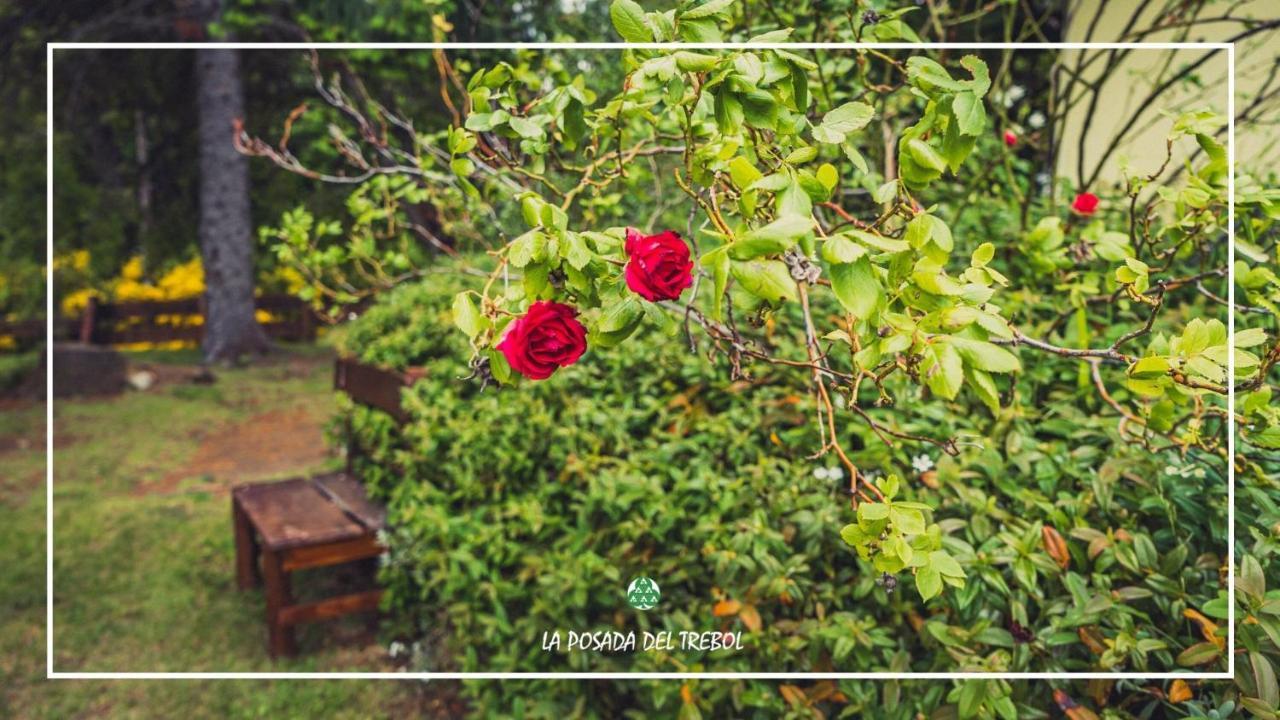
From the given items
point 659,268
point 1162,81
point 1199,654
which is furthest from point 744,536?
point 1162,81

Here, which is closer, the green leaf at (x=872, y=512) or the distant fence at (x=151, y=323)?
the green leaf at (x=872, y=512)

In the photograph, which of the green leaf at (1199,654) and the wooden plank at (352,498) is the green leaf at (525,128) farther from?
the wooden plank at (352,498)

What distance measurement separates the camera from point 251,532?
319cm

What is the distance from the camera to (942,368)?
84 centimetres

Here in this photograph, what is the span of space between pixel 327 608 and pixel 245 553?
67 centimetres

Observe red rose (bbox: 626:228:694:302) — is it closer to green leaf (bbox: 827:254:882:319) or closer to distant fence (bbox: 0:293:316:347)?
green leaf (bbox: 827:254:882:319)

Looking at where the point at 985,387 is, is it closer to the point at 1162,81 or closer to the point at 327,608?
the point at 327,608

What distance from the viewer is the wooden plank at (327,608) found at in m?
2.70

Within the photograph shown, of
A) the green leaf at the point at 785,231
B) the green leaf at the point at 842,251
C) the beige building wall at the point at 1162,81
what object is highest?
the beige building wall at the point at 1162,81

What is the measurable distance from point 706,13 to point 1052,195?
6.14 ft

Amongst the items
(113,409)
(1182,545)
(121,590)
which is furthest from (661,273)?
(113,409)

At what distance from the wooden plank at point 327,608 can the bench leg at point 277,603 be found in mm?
24

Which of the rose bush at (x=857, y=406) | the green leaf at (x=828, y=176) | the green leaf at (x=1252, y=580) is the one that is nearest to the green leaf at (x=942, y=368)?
the rose bush at (x=857, y=406)

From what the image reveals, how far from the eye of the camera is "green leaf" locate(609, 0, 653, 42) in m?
0.99
